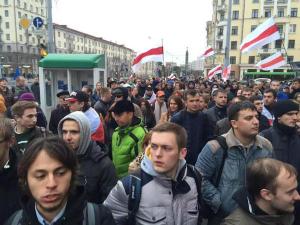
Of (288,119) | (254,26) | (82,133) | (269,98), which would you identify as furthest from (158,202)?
(254,26)

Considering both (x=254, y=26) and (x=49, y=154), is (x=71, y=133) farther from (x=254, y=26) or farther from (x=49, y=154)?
(x=254, y=26)

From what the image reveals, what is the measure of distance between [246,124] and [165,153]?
42.4 inches

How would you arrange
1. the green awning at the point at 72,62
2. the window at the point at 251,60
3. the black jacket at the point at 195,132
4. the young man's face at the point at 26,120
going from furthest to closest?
the window at the point at 251,60 → the green awning at the point at 72,62 → the black jacket at the point at 195,132 → the young man's face at the point at 26,120

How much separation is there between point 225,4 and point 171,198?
71.2 metres

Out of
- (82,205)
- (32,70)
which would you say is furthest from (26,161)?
(32,70)

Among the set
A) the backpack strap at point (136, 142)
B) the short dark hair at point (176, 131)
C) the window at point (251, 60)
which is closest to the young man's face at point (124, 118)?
the backpack strap at point (136, 142)

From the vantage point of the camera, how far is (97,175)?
2.57m

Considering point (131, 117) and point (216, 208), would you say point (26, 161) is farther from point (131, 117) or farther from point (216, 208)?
point (131, 117)

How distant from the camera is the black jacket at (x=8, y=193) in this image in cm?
208

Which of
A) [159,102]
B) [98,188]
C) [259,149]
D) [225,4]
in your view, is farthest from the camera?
[225,4]

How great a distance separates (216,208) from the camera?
9.03 ft

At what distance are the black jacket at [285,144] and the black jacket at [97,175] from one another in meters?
1.98

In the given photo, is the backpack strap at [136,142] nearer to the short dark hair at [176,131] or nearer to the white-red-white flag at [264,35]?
the short dark hair at [176,131]

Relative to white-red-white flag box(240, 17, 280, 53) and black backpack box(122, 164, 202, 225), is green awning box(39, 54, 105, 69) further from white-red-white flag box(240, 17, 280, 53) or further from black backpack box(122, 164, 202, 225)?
black backpack box(122, 164, 202, 225)
